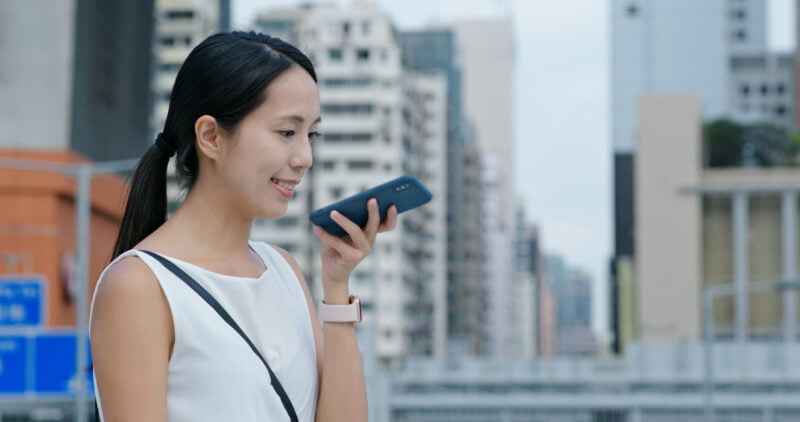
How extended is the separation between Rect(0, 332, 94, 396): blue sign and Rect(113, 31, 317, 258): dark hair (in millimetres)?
18167

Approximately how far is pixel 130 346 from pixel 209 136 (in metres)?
0.43

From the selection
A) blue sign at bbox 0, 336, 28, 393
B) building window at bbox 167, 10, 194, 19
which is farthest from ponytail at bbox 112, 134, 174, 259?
building window at bbox 167, 10, 194, 19

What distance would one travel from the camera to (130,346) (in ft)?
7.11

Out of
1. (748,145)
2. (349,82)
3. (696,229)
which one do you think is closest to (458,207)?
(349,82)

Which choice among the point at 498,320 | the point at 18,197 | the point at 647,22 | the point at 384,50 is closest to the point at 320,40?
the point at 384,50

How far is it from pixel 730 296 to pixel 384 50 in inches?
1208

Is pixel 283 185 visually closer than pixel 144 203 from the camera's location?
Yes

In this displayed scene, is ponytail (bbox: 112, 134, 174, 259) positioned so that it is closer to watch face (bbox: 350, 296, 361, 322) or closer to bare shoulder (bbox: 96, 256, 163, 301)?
bare shoulder (bbox: 96, 256, 163, 301)

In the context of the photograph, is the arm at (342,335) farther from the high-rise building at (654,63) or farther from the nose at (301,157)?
the high-rise building at (654,63)

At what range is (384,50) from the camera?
88.2 meters

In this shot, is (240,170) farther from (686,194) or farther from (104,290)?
(686,194)

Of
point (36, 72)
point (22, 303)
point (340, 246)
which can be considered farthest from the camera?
point (36, 72)

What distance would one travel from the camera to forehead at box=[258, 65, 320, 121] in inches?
94.0

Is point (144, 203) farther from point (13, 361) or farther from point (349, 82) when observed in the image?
point (349, 82)
